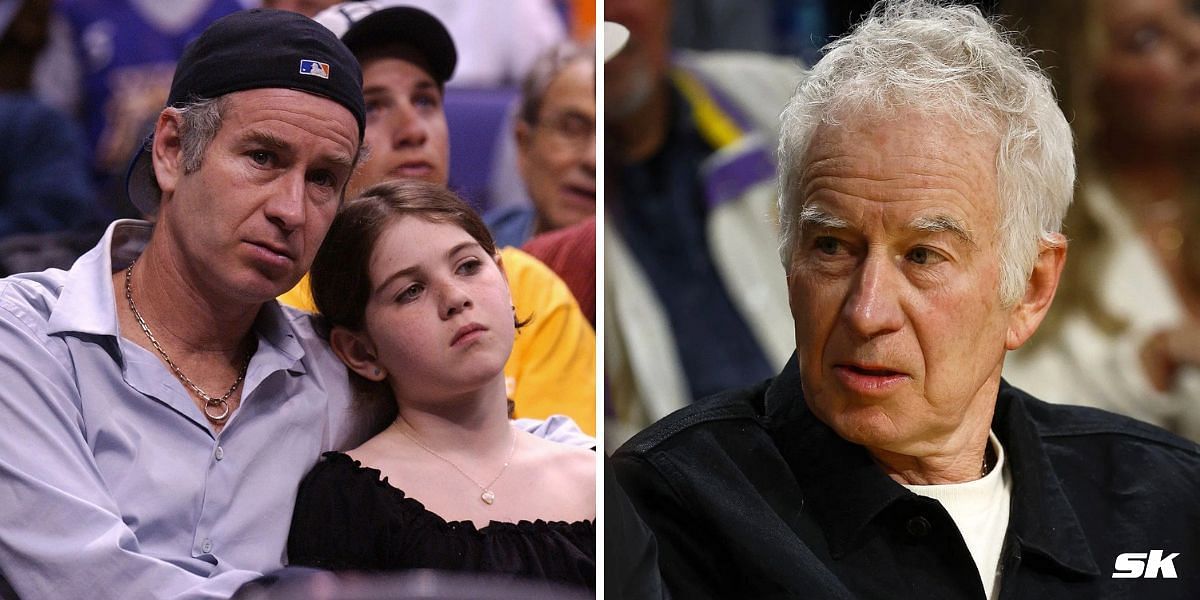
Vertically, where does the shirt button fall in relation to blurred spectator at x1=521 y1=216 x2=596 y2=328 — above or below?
below

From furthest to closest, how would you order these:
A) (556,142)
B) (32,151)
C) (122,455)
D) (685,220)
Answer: (685,220) < (556,142) < (32,151) < (122,455)

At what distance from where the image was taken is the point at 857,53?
6.41 feet

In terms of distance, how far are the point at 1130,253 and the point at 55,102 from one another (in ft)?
7.92

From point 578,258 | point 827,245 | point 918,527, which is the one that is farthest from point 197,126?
point 918,527

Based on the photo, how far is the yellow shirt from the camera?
2.04 m

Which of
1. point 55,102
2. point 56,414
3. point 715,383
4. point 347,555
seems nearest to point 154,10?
point 55,102

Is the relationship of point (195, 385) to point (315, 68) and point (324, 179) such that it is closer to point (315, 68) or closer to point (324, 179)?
point (324, 179)

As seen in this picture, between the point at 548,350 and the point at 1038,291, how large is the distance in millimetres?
774

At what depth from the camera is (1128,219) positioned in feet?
10.0

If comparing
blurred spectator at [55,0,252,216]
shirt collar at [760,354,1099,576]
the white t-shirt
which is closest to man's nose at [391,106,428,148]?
blurred spectator at [55,0,252,216]

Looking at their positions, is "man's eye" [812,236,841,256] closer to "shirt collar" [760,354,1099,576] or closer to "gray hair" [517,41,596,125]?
"shirt collar" [760,354,1099,576]

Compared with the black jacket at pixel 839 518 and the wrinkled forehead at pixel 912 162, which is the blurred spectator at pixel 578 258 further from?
the wrinkled forehead at pixel 912 162

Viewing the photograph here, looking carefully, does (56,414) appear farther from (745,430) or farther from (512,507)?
(745,430)

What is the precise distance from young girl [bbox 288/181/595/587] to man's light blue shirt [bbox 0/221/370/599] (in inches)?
2.9
